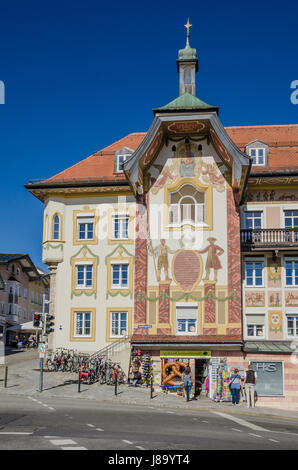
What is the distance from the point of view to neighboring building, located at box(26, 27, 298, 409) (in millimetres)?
33312

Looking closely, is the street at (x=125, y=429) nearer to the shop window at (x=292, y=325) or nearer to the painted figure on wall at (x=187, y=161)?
the shop window at (x=292, y=325)

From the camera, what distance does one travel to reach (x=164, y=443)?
14188 mm

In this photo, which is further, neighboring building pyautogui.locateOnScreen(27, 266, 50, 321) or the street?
neighboring building pyautogui.locateOnScreen(27, 266, 50, 321)

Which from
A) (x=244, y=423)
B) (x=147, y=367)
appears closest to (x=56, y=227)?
(x=147, y=367)

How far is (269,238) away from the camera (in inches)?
1412

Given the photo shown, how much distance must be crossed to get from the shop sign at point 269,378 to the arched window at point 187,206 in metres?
8.91

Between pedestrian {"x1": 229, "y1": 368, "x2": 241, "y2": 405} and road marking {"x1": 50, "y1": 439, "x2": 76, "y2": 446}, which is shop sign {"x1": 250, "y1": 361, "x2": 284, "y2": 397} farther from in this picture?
road marking {"x1": 50, "y1": 439, "x2": 76, "y2": 446}

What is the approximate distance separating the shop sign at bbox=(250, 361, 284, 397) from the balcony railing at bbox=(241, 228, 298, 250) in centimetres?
720

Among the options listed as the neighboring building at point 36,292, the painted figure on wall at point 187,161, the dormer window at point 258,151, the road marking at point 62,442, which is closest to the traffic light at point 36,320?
the painted figure on wall at point 187,161

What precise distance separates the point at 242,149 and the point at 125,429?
89.6ft

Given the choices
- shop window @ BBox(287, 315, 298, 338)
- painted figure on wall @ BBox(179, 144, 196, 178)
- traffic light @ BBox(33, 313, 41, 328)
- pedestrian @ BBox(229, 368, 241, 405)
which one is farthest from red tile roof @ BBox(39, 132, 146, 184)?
pedestrian @ BBox(229, 368, 241, 405)

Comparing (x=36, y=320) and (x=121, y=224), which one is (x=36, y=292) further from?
(x=36, y=320)

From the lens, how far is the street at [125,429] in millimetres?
13859
